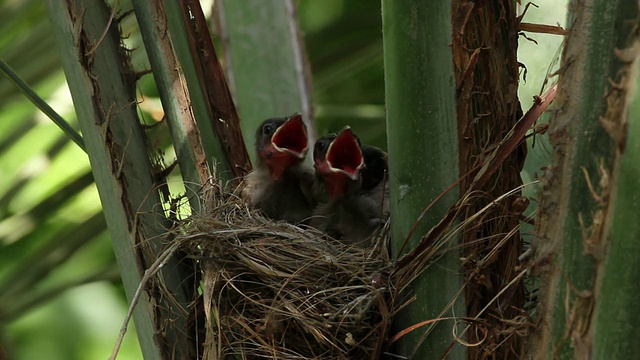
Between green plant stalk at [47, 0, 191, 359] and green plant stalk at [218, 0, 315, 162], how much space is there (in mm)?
845

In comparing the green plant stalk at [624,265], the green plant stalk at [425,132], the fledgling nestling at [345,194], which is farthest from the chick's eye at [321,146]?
the green plant stalk at [624,265]

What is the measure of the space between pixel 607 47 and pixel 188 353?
1158mm

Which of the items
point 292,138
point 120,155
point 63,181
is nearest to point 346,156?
point 292,138

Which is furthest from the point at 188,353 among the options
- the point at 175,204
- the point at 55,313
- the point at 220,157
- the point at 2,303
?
the point at 55,313

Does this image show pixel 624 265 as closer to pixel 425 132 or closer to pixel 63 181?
pixel 425 132

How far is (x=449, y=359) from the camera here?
1.78 m

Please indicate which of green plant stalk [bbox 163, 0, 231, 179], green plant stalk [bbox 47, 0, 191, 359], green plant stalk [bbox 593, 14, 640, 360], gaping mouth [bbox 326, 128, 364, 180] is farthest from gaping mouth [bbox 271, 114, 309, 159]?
green plant stalk [bbox 593, 14, 640, 360]

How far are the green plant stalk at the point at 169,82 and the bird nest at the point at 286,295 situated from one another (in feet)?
0.56

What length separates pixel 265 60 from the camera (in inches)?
115

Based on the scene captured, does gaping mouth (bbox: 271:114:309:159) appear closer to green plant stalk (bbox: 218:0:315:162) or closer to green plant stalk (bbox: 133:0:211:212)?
green plant stalk (bbox: 218:0:315:162)

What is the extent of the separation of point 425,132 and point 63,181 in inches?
103

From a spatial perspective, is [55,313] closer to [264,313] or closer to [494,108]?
[264,313]

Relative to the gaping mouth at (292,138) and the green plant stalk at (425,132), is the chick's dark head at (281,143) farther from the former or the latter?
the green plant stalk at (425,132)

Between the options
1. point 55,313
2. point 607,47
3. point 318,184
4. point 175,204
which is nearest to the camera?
point 607,47
